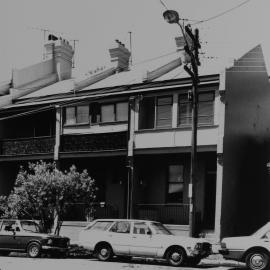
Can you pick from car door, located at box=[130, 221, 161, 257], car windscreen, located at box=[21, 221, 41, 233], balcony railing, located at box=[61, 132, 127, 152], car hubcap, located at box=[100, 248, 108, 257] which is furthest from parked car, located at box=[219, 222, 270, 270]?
balcony railing, located at box=[61, 132, 127, 152]

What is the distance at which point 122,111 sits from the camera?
1006 inches

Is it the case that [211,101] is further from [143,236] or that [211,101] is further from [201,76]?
[143,236]

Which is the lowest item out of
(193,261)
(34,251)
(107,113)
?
(34,251)

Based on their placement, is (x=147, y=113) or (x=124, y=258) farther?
(x=147, y=113)

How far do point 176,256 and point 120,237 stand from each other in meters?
2.10

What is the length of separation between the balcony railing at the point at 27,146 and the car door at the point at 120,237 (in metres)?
9.21

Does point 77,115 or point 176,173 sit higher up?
point 77,115

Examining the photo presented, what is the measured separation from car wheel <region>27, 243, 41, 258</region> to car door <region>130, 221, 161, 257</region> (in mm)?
3518

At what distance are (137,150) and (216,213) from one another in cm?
458

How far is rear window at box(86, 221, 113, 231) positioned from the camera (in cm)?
1845

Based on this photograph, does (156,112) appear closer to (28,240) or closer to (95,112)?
(95,112)

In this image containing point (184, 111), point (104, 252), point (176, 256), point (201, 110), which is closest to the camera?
point (176, 256)

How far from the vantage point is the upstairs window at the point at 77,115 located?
26750 millimetres

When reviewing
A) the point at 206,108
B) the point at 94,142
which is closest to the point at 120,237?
the point at 206,108
